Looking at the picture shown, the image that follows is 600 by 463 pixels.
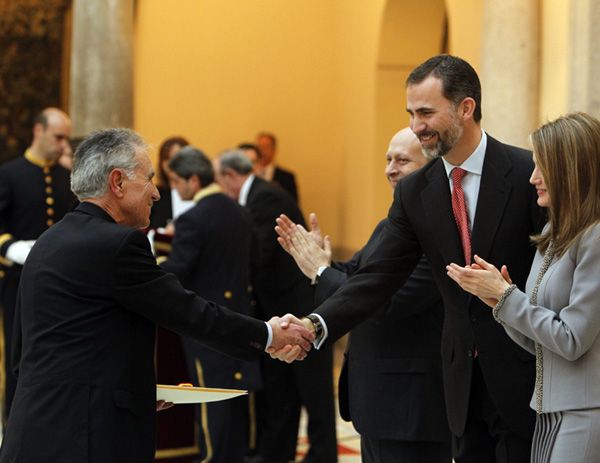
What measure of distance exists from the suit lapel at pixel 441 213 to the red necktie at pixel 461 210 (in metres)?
0.01

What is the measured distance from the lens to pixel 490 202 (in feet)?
11.9

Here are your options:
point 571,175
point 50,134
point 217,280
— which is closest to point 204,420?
point 217,280

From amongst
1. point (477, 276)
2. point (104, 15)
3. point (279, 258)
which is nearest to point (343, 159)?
point (104, 15)

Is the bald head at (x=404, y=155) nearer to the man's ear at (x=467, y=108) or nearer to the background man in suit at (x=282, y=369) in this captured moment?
the man's ear at (x=467, y=108)

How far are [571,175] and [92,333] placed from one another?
4.59ft

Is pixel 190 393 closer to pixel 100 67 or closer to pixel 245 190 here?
pixel 245 190

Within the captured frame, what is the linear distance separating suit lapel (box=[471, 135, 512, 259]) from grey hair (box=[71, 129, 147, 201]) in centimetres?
107

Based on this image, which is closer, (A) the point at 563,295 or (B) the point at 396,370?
(A) the point at 563,295

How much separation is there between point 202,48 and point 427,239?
7534mm

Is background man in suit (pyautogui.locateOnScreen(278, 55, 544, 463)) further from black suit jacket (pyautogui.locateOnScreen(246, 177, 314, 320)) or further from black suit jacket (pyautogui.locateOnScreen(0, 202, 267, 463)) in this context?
black suit jacket (pyautogui.locateOnScreen(246, 177, 314, 320))

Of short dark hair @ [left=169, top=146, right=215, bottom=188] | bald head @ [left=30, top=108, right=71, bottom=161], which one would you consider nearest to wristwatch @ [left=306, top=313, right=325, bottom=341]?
short dark hair @ [left=169, top=146, right=215, bottom=188]

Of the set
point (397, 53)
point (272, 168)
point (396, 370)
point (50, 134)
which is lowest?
point (396, 370)

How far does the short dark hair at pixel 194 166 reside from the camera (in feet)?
21.2

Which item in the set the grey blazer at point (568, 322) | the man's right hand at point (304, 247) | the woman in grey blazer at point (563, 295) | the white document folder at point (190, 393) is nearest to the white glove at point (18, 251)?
the man's right hand at point (304, 247)
